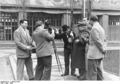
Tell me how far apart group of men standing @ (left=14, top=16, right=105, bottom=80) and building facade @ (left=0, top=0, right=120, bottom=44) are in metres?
22.0

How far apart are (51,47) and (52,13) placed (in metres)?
24.1

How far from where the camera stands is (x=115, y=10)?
34938mm

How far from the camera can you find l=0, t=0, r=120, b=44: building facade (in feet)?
101

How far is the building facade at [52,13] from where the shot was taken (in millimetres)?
30828

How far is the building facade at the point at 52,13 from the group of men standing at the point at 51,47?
22.0 meters

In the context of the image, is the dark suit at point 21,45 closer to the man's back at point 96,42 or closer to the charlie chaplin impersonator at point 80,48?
the charlie chaplin impersonator at point 80,48

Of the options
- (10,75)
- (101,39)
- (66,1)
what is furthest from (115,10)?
(101,39)

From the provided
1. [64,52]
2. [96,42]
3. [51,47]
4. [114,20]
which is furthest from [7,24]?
A: [96,42]

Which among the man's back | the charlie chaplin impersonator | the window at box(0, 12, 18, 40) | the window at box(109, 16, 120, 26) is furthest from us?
the window at box(109, 16, 120, 26)

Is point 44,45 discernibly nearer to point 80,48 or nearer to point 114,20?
point 80,48

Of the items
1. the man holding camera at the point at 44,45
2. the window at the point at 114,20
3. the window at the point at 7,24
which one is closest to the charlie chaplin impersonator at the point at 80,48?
the man holding camera at the point at 44,45

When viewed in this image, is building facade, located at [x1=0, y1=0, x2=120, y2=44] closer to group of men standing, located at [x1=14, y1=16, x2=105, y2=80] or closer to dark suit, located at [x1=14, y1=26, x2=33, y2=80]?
group of men standing, located at [x1=14, y1=16, x2=105, y2=80]

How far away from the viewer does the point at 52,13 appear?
1266 inches

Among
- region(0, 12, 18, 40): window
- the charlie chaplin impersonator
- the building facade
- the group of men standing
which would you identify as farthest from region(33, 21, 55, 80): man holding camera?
region(0, 12, 18, 40): window
